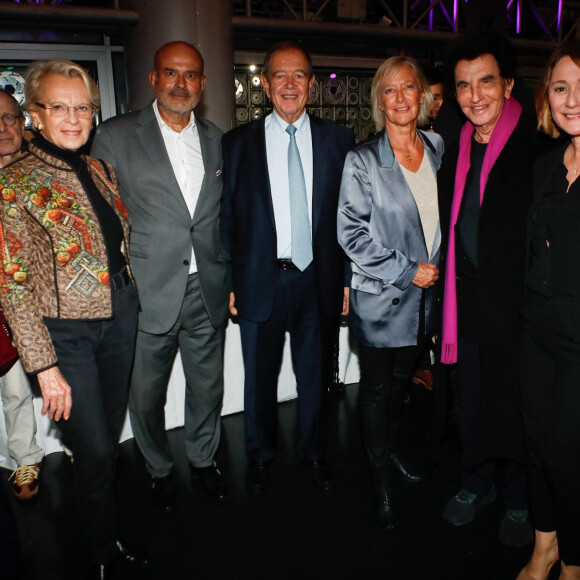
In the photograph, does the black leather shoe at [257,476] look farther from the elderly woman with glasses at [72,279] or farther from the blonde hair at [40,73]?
the blonde hair at [40,73]

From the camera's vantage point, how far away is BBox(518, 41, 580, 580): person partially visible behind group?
161cm

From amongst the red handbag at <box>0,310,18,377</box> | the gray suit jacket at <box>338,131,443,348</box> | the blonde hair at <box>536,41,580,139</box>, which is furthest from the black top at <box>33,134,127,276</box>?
the blonde hair at <box>536,41,580,139</box>

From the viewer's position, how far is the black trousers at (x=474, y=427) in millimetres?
2146

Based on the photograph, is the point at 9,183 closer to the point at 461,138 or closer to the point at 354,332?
the point at 354,332

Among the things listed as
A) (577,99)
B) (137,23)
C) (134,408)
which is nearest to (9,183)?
(134,408)

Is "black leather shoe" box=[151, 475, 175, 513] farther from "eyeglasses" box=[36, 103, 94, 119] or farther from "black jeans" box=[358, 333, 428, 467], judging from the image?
"eyeglasses" box=[36, 103, 94, 119]

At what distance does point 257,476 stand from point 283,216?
122cm

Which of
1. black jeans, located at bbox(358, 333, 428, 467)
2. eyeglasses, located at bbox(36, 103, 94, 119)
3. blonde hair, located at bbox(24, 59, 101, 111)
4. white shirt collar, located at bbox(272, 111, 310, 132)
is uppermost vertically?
blonde hair, located at bbox(24, 59, 101, 111)

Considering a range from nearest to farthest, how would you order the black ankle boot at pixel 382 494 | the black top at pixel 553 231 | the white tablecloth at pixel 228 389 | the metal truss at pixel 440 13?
the black top at pixel 553 231, the black ankle boot at pixel 382 494, the white tablecloth at pixel 228 389, the metal truss at pixel 440 13

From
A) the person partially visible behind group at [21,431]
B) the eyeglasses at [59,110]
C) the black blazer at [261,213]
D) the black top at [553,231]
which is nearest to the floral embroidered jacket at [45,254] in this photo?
the eyeglasses at [59,110]

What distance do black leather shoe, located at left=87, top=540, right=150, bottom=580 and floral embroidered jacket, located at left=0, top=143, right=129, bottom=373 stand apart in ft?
2.84

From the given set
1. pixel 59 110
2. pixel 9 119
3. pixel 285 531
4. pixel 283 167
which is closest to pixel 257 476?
pixel 285 531

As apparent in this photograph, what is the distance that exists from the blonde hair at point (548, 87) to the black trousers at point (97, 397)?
155 centimetres

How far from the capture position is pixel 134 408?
7.84ft
